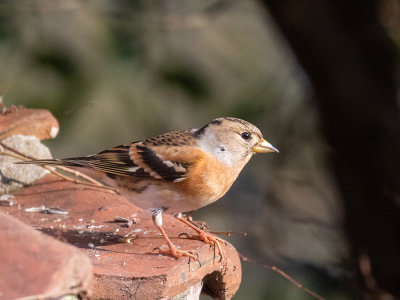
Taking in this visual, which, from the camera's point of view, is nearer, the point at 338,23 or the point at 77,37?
the point at 338,23

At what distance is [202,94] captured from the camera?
510 cm

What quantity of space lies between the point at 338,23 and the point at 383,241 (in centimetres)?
145

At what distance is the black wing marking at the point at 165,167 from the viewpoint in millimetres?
3223

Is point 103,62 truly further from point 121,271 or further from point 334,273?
point 121,271

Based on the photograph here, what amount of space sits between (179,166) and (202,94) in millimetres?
1893

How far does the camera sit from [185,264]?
269cm

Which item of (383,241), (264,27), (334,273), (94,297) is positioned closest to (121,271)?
(94,297)

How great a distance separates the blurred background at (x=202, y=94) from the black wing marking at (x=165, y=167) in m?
1.69

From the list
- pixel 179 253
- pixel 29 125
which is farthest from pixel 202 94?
pixel 179 253

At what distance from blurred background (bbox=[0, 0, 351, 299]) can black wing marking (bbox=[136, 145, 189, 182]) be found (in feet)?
5.55

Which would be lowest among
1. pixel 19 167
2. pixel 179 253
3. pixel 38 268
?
pixel 19 167

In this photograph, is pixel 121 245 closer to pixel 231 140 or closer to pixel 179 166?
pixel 179 166

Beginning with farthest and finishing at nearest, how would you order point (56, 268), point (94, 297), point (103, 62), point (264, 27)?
point (264, 27) < point (103, 62) < point (94, 297) < point (56, 268)

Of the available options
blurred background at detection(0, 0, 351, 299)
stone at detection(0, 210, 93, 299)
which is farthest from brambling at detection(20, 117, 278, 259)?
blurred background at detection(0, 0, 351, 299)
